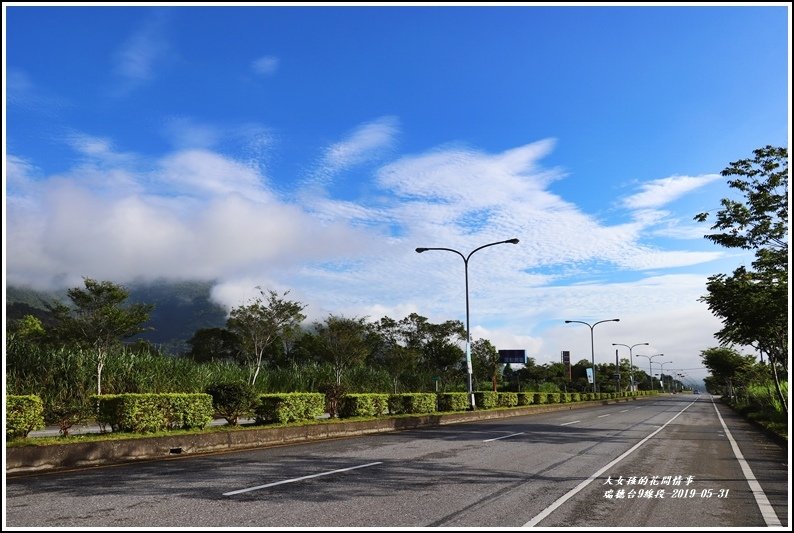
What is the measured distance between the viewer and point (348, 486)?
8.99 metres

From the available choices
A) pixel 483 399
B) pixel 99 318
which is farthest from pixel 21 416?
pixel 483 399

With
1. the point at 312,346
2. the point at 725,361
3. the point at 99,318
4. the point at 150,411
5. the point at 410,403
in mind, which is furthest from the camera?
the point at 725,361

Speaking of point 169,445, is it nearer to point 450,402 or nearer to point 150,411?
point 150,411

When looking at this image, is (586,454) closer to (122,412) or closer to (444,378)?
(122,412)

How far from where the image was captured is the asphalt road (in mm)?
7008

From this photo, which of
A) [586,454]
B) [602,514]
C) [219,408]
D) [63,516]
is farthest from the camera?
[219,408]

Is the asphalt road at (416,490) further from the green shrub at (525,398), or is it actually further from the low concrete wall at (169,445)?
the green shrub at (525,398)

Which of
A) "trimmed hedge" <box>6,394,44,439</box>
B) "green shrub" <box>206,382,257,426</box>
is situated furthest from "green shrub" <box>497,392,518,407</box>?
"trimmed hedge" <box>6,394,44,439</box>

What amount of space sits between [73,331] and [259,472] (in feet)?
73.8

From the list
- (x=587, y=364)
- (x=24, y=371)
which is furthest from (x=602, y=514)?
(x=587, y=364)

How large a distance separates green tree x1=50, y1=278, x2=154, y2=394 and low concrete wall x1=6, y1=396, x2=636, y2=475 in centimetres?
1422

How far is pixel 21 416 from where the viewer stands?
39.3 ft

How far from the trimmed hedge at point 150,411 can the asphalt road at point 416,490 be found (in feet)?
6.95

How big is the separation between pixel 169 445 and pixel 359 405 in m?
10.2
